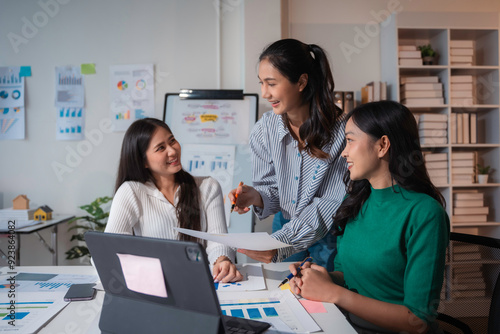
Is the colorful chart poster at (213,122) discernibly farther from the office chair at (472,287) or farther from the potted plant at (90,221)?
the office chair at (472,287)

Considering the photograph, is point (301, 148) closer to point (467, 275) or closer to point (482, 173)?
point (467, 275)

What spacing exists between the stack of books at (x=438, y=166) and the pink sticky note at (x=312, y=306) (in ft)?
7.73

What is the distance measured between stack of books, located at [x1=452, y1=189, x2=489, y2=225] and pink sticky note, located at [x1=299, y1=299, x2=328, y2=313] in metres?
2.47

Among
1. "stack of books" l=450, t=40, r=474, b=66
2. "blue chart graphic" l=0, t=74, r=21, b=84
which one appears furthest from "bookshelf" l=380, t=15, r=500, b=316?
"blue chart graphic" l=0, t=74, r=21, b=84

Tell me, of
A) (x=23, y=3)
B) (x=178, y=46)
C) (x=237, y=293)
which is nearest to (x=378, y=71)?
(x=178, y=46)

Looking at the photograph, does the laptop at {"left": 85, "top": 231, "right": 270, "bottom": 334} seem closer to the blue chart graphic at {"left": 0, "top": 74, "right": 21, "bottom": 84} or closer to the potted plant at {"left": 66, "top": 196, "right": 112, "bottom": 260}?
the potted plant at {"left": 66, "top": 196, "right": 112, "bottom": 260}

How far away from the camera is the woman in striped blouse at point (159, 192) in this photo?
63.2 inches

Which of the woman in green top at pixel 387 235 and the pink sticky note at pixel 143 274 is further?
the woman in green top at pixel 387 235

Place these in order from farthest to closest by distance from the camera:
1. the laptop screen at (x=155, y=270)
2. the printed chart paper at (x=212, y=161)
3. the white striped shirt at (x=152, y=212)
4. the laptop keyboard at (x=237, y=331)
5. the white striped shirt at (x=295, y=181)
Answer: the printed chart paper at (x=212, y=161)
the white striped shirt at (x=152, y=212)
the white striped shirt at (x=295, y=181)
the laptop keyboard at (x=237, y=331)
the laptop screen at (x=155, y=270)

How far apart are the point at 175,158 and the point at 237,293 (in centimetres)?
74

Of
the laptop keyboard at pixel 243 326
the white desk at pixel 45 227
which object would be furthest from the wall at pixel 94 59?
the laptop keyboard at pixel 243 326

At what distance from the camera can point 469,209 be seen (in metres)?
3.07

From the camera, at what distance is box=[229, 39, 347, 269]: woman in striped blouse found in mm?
1405

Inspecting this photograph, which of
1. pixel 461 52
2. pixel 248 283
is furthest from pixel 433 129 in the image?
pixel 248 283
